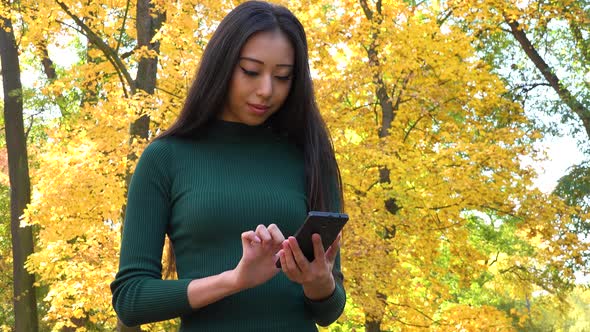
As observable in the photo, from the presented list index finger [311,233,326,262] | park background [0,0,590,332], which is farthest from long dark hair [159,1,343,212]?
park background [0,0,590,332]

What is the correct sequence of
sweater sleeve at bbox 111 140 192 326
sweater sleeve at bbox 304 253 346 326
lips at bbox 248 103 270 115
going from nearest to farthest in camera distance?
sweater sleeve at bbox 111 140 192 326 < sweater sleeve at bbox 304 253 346 326 < lips at bbox 248 103 270 115

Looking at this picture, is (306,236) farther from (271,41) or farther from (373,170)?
(373,170)

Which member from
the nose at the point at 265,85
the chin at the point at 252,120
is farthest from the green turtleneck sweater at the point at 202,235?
the nose at the point at 265,85

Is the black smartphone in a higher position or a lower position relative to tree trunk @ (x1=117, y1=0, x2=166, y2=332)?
lower

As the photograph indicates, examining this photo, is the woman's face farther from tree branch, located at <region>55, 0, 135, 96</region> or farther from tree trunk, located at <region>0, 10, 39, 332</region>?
tree trunk, located at <region>0, 10, 39, 332</region>

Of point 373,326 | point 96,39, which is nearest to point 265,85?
point 96,39

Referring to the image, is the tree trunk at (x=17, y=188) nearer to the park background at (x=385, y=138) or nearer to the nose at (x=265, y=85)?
the park background at (x=385, y=138)

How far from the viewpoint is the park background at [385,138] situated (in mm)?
10531

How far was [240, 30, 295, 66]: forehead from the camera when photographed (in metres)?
2.12

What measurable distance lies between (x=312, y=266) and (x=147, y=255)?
0.45m

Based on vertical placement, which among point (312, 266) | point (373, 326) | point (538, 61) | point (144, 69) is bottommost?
point (373, 326)

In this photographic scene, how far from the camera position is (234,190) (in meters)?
2.12

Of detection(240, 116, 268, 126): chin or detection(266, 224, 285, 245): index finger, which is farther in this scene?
detection(240, 116, 268, 126): chin

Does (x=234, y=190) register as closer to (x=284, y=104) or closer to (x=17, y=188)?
(x=284, y=104)
